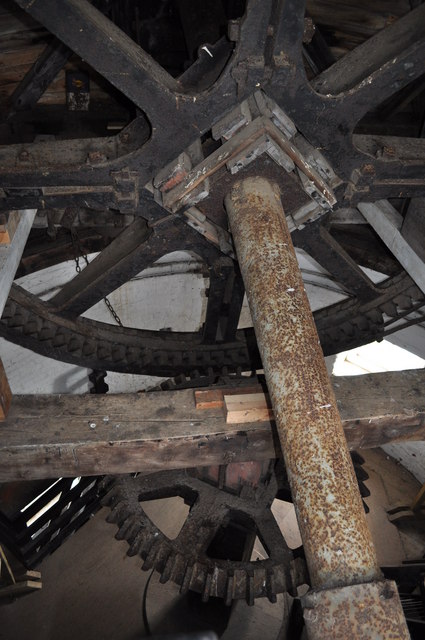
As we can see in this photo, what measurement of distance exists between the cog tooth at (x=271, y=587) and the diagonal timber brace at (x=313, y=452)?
230 centimetres

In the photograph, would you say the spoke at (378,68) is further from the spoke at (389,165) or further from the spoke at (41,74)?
the spoke at (41,74)

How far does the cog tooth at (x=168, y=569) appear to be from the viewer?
380 cm

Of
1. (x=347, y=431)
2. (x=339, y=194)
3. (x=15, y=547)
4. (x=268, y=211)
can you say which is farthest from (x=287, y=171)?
(x=15, y=547)

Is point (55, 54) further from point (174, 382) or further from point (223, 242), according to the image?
point (174, 382)

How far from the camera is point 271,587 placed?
12.5ft

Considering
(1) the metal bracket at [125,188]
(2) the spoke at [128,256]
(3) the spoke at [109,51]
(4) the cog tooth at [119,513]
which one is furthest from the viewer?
(4) the cog tooth at [119,513]

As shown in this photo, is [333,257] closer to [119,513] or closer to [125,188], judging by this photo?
[125,188]

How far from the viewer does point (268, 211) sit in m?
2.50

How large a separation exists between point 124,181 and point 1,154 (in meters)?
0.58

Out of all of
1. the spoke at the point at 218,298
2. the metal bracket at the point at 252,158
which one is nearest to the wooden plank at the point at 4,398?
the metal bracket at the point at 252,158

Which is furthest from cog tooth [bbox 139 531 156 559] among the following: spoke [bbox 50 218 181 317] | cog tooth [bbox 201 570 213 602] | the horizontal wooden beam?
spoke [bbox 50 218 181 317]

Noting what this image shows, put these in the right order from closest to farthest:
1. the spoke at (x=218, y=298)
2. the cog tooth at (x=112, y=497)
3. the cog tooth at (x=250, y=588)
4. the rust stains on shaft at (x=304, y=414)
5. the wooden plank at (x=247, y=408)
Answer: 1. the rust stains on shaft at (x=304, y=414)
2. the wooden plank at (x=247, y=408)
3. the cog tooth at (x=250, y=588)
4. the spoke at (x=218, y=298)
5. the cog tooth at (x=112, y=497)

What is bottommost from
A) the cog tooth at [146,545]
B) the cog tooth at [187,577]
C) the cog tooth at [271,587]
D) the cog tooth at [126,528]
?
the cog tooth at [271,587]

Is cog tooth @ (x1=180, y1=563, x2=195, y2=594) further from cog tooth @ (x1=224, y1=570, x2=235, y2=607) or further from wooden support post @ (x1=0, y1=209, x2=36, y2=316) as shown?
wooden support post @ (x1=0, y1=209, x2=36, y2=316)
